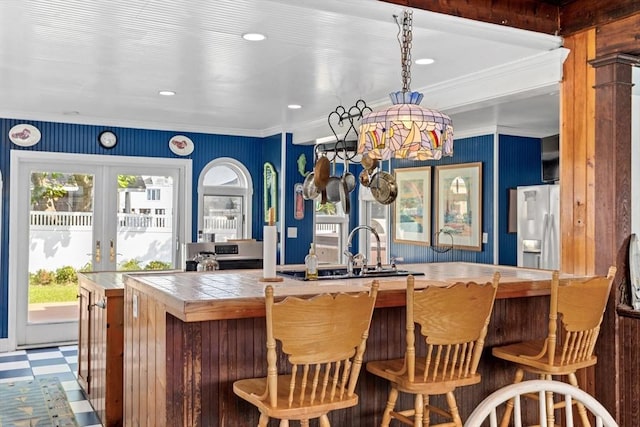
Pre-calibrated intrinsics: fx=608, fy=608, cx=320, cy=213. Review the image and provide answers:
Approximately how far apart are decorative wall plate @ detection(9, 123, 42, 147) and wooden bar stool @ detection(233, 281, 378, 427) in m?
4.82

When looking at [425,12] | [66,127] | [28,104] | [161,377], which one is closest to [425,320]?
[161,377]

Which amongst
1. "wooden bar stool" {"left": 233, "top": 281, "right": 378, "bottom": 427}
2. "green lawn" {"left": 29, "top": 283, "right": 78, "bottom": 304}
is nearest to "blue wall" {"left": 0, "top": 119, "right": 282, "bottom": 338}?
"green lawn" {"left": 29, "top": 283, "right": 78, "bottom": 304}

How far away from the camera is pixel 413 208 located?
7.53m

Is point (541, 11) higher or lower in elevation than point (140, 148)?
higher

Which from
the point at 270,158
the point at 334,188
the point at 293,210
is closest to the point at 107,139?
the point at 270,158

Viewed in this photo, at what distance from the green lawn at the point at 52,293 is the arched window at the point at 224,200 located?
60.6 inches

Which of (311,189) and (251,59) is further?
Result: (311,189)

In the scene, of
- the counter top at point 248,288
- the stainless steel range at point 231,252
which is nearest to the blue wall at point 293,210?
the stainless steel range at point 231,252

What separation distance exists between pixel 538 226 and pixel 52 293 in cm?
512

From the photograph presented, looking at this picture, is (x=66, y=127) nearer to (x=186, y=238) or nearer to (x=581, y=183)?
(x=186, y=238)

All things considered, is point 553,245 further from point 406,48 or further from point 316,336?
point 316,336

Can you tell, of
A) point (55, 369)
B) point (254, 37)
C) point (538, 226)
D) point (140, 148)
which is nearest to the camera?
point (254, 37)

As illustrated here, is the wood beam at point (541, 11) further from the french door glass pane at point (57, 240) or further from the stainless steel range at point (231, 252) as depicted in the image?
the french door glass pane at point (57, 240)

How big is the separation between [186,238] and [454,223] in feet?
10.1
